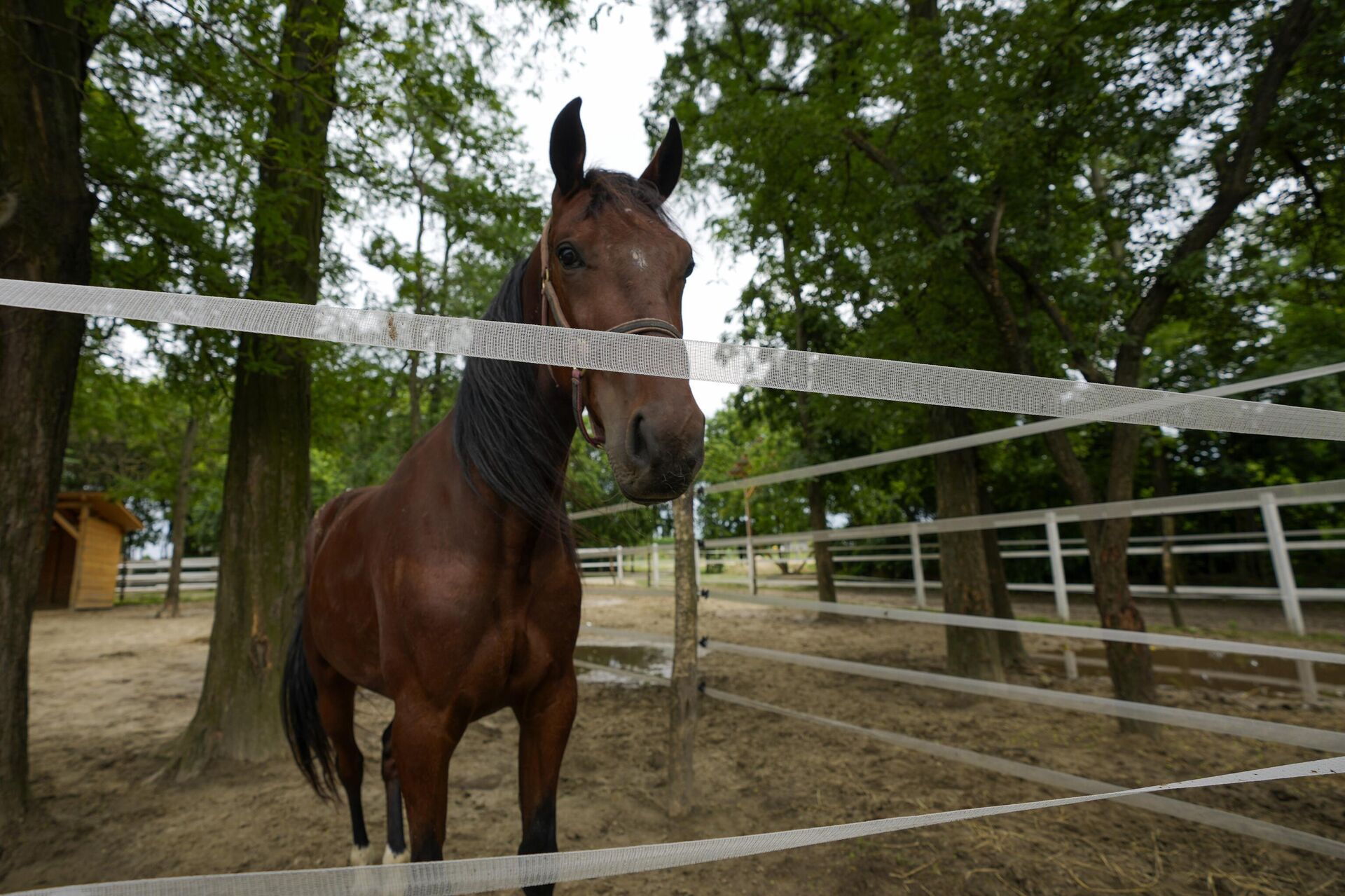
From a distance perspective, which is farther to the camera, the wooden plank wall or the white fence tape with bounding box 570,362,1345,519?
the wooden plank wall

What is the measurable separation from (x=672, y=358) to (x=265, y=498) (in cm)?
432

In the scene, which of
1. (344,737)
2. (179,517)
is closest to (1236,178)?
(344,737)

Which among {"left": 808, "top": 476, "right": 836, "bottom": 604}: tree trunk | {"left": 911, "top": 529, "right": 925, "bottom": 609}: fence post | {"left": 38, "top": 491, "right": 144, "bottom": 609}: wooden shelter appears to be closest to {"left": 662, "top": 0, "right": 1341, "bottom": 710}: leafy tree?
{"left": 911, "top": 529, "right": 925, "bottom": 609}: fence post

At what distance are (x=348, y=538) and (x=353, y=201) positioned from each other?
411 cm

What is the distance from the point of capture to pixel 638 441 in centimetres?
125

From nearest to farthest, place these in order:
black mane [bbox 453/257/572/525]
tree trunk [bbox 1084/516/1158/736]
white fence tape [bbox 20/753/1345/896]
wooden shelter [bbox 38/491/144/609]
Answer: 1. white fence tape [bbox 20/753/1345/896]
2. black mane [bbox 453/257/572/525]
3. tree trunk [bbox 1084/516/1158/736]
4. wooden shelter [bbox 38/491/144/609]

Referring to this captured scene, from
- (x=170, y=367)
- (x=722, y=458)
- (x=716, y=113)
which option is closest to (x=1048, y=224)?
(x=716, y=113)

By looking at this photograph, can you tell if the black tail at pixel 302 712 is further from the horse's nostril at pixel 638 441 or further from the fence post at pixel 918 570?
the fence post at pixel 918 570

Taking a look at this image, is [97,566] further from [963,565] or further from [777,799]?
[963,565]

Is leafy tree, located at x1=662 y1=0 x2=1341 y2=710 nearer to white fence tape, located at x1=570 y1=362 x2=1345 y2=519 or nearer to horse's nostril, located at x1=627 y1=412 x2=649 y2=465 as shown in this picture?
white fence tape, located at x1=570 y1=362 x2=1345 y2=519

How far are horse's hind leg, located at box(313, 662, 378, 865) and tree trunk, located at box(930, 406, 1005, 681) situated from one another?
457 centimetres

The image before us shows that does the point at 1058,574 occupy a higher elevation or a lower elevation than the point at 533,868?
higher

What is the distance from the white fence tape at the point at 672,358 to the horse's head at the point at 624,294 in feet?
0.34

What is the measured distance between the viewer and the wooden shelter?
14.5m
